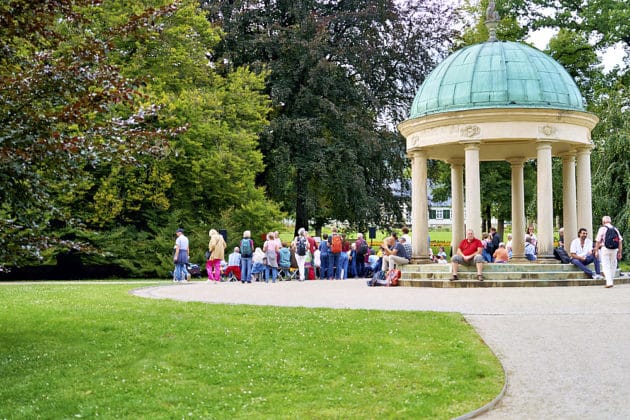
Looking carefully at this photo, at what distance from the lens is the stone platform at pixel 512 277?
19750 millimetres

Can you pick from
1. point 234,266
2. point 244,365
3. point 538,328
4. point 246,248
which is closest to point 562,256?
point 246,248

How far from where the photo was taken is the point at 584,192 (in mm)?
23125

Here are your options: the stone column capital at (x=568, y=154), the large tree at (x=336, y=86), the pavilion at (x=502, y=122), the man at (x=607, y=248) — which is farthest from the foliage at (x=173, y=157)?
the stone column capital at (x=568, y=154)

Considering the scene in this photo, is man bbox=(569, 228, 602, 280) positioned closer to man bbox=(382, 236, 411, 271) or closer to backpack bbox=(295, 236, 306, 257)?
man bbox=(382, 236, 411, 271)

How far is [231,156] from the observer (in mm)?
29781

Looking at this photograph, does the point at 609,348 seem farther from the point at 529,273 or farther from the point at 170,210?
the point at 170,210

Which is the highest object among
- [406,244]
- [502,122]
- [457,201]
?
[502,122]

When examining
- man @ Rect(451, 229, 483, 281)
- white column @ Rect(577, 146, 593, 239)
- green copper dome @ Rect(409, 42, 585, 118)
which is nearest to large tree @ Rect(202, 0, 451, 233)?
green copper dome @ Rect(409, 42, 585, 118)

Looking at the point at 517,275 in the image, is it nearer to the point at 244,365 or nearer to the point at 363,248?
the point at 363,248

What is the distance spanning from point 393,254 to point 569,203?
19.9 feet

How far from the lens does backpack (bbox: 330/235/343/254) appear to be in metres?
26.1

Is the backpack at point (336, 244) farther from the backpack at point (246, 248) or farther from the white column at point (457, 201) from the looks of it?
the white column at point (457, 201)

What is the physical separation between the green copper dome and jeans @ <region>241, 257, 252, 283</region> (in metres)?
6.76

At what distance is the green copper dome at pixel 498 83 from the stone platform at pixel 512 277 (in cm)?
443
